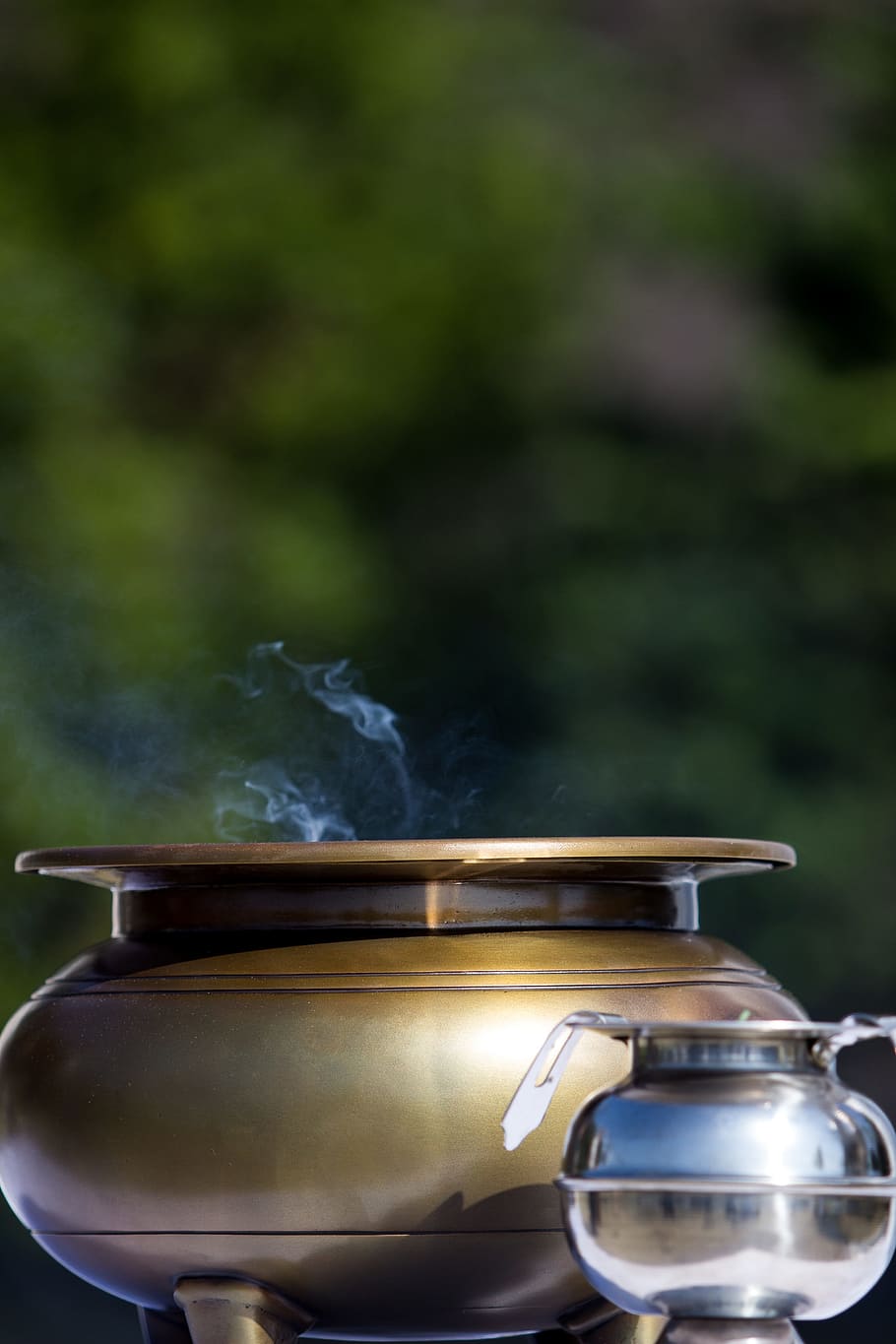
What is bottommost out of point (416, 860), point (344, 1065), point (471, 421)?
point (344, 1065)

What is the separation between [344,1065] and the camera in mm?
1138

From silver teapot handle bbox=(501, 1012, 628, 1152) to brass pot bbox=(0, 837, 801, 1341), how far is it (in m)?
0.06

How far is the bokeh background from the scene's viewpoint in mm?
2602

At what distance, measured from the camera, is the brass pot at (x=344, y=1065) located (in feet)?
3.71

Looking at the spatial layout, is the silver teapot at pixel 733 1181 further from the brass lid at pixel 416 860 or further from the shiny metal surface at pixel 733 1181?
the brass lid at pixel 416 860

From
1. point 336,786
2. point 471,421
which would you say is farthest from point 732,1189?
point 471,421

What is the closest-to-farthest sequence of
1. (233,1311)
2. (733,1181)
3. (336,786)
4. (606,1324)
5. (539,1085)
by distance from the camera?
(733,1181), (539,1085), (233,1311), (606,1324), (336,786)

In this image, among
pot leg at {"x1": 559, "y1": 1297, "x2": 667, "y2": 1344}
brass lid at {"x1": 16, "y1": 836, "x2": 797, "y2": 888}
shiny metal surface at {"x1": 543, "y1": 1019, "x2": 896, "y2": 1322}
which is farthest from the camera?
pot leg at {"x1": 559, "y1": 1297, "x2": 667, "y2": 1344}

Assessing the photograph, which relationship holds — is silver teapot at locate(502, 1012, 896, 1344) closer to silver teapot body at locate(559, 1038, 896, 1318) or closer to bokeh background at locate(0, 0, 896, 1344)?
silver teapot body at locate(559, 1038, 896, 1318)

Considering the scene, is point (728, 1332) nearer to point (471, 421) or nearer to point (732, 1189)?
point (732, 1189)

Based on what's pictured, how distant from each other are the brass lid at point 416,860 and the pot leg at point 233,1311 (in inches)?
10.3

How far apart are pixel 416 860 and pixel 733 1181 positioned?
31cm

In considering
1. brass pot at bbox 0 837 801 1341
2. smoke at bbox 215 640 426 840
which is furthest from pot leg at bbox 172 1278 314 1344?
smoke at bbox 215 640 426 840

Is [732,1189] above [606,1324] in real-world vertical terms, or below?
above
